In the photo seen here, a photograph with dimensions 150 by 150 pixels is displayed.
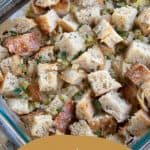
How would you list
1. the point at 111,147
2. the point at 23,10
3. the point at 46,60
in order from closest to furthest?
the point at 111,147, the point at 46,60, the point at 23,10

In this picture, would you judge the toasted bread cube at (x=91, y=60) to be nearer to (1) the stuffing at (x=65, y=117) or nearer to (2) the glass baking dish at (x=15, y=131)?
(1) the stuffing at (x=65, y=117)

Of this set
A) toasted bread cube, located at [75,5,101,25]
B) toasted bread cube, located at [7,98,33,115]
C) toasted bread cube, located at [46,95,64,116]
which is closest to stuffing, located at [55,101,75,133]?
toasted bread cube, located at [46,95,64,116]

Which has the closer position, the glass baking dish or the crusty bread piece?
the glass baking dish

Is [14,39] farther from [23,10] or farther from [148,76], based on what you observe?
[148,76]

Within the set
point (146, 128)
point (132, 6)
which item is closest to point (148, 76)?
point (146, 128)

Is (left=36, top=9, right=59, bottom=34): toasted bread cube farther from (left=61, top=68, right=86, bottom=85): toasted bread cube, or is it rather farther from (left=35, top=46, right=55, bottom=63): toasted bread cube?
(left=61, top=68, right=86, bottom=85): toasted bread cube

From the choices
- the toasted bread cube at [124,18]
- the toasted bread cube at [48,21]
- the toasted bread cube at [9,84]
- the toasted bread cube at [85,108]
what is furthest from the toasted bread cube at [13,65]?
the toasted bread cube at [124,18]
